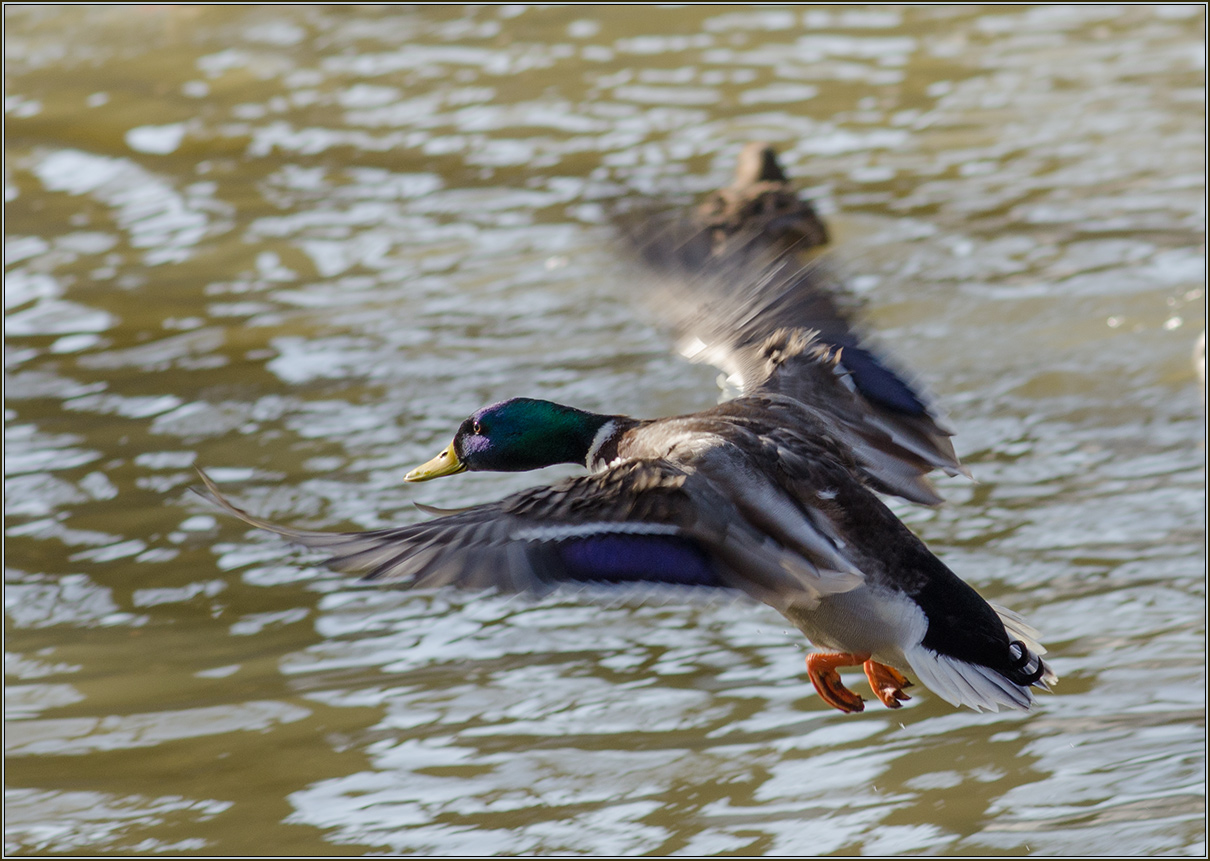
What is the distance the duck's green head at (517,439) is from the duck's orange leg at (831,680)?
2.85ft

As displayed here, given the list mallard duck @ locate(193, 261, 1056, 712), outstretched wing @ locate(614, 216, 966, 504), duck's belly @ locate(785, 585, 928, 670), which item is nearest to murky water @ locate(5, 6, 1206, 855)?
outstretched wing @ locate(614, 216, 966, 504)

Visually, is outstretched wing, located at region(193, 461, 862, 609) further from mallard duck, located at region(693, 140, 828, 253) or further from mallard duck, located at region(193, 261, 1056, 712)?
mallard duck, located at region(693, 140, 828, 253)

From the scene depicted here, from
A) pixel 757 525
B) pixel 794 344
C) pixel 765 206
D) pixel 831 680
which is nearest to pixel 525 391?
pixel 765 206

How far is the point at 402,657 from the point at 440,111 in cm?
546

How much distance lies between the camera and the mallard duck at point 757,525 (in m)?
3.48

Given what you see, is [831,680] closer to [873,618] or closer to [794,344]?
[873,618]

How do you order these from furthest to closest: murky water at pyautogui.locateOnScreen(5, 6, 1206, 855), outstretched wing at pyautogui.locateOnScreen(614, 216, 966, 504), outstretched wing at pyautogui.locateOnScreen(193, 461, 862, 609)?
murky water at pyautogui.locateOnScreen(5, 6, 1206, 855) < outstretched wing at pyautogui.locateOnScreen(614, 216, 966, 504) < outstretched wing at pyautogui.locateOnScreen(193, 461, 862, 609)

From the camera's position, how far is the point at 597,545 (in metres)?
3.53

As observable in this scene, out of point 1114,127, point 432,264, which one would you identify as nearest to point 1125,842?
point 432,264

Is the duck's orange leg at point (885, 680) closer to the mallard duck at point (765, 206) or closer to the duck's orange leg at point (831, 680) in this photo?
the duck's orange leg at point (831, 680)

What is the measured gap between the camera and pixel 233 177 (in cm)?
927

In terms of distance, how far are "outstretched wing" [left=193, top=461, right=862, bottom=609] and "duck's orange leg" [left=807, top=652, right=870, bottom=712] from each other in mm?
523

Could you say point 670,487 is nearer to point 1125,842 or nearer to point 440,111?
point 1125,842

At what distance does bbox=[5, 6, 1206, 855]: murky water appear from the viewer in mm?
4555
